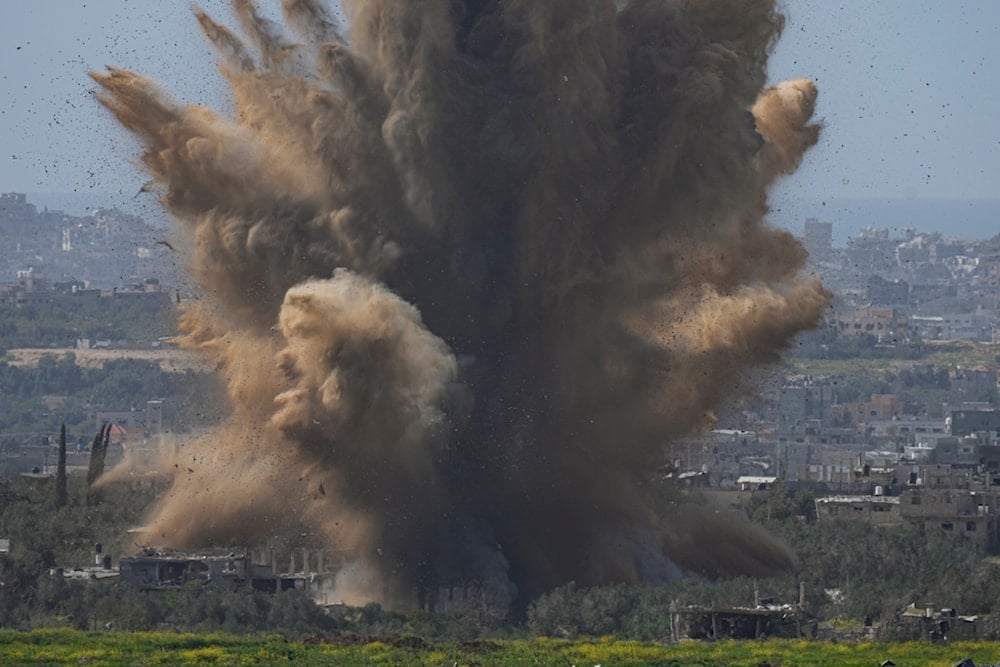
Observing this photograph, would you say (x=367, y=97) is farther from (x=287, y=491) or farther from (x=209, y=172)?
(x=287, y=491)

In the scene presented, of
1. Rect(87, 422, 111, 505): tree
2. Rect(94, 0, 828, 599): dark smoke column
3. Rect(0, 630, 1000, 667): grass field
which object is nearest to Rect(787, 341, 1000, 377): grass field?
Rect(87, 422, 111, 505): tree

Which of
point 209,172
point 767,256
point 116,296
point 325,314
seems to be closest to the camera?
point 325,314

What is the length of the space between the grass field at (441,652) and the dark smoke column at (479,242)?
22.5ft

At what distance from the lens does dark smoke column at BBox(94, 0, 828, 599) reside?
200ft

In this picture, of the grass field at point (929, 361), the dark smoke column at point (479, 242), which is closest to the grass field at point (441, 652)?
the dark smoke column at point (479, 242)

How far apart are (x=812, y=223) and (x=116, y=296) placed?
5781cm

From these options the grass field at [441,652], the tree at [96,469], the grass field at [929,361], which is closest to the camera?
the grass field at [441,652]

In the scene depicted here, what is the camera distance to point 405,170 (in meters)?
61.7

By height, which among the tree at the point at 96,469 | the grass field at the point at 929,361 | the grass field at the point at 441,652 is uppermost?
the grass field at the point at 929,361

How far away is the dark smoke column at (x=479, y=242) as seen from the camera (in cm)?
6109

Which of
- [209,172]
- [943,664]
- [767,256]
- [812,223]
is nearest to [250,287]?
[209,172]

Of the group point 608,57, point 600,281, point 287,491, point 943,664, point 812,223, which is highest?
point 812,223

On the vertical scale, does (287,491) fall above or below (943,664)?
above

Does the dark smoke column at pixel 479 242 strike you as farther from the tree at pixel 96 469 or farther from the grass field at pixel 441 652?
the tree at pixel 96 469
